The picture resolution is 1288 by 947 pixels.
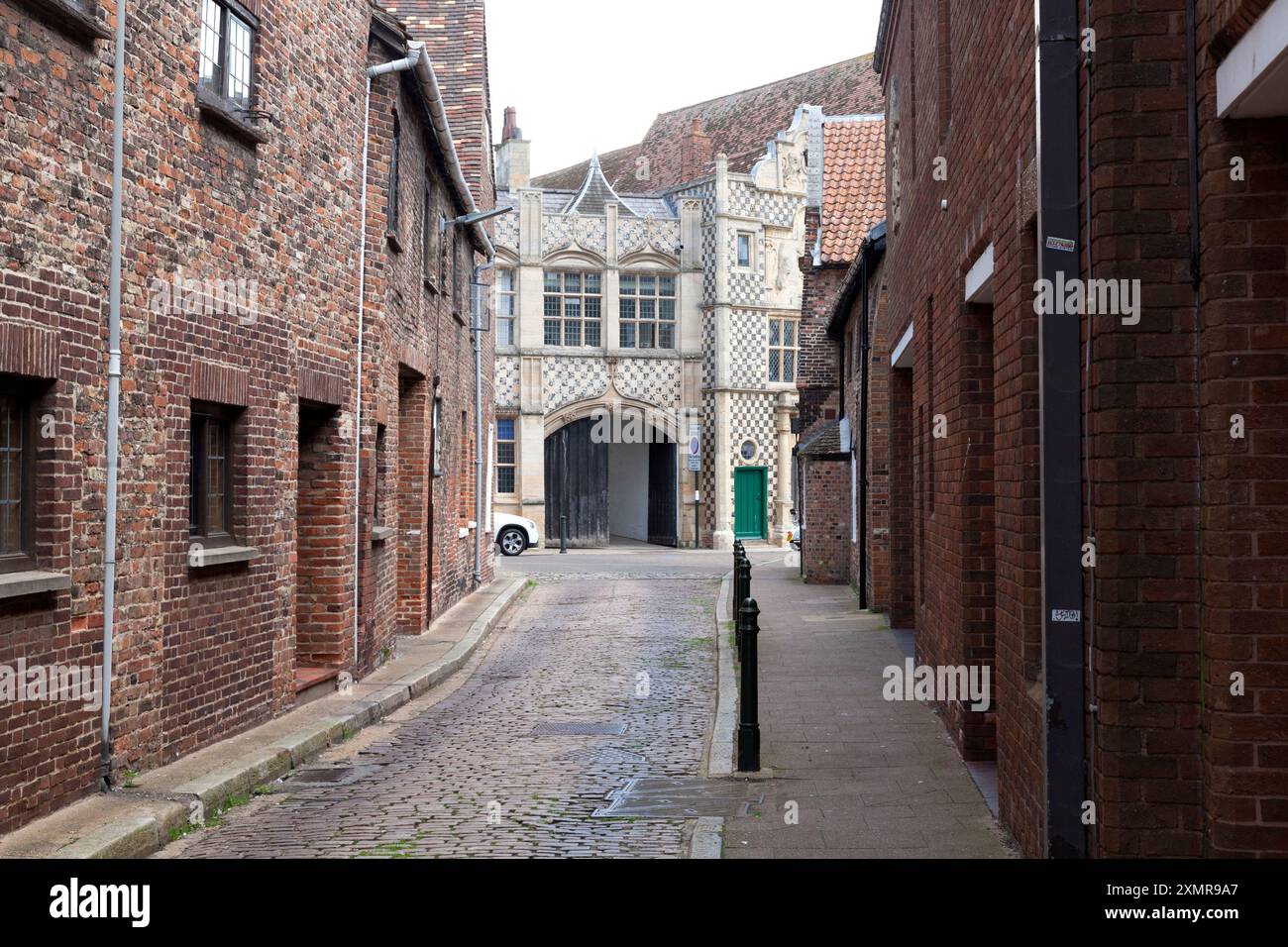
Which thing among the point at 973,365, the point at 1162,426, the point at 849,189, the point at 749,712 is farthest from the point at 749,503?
the point at 1162,426

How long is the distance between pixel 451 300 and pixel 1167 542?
15.9m

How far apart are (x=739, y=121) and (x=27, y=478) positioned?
45.1 metres

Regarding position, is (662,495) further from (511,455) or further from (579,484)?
(511,455)

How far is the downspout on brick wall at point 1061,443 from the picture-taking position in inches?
A: 189

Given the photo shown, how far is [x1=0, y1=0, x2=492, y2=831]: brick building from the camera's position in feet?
21.6

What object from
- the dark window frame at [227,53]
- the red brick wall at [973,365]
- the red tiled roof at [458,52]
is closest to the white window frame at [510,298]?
the red tiled roof at [458,52]

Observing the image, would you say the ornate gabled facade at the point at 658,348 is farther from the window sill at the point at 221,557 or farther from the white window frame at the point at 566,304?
the window sill at the point at 221,557

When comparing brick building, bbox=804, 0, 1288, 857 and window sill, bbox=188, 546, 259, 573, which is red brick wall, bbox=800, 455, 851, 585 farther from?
brick building, bbox=804, 0, 1288, 857

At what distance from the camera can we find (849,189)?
79.7 feet

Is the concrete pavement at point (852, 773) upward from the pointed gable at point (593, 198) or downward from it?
downward

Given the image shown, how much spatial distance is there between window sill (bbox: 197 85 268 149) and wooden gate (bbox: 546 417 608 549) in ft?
94.6

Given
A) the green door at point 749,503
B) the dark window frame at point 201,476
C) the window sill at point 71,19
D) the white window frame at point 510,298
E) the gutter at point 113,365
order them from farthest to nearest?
1. the green door at point 749,503
2. the white window frame at point 510,298
3. the dark window frame at point 201,476
4. the gutter at point 113,365
5. the window sill at point 71,19

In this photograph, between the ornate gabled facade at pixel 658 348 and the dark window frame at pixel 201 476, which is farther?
the ornate gabled facade at pixel 658 348

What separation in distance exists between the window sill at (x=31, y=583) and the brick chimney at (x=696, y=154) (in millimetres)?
38674
